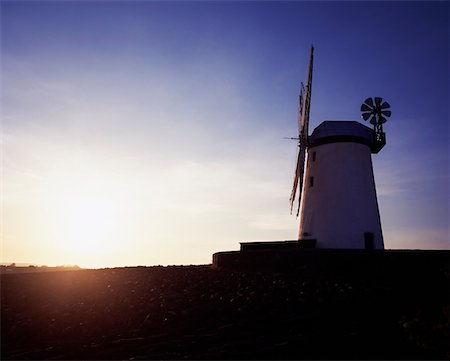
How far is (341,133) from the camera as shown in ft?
70.9

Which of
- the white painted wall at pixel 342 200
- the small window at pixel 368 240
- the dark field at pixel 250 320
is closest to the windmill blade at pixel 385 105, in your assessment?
the white painted wall at pixel 342 200

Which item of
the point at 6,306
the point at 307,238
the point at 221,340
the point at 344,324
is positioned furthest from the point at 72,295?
the point at 307,238

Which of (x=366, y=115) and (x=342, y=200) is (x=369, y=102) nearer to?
(x=366, y=115)

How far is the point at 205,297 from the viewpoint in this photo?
13.1 metres

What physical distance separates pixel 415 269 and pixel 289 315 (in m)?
5.30

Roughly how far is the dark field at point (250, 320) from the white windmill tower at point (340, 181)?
21.7 ft

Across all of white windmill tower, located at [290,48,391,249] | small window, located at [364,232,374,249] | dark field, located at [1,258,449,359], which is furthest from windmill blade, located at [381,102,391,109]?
dark field, located at [1,258,449,359]

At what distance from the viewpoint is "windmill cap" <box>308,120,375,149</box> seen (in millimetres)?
21641

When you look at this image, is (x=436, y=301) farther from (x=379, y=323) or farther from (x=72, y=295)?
(x=72, y=295)

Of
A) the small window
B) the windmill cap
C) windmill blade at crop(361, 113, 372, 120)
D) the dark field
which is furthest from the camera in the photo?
windmill blade at crop(361, 113, 372, 120)

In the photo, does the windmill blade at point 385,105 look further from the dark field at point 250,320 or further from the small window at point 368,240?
the dark field at point 250,320

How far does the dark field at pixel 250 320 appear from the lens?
815cm

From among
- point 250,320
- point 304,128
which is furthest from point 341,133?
point 250,320

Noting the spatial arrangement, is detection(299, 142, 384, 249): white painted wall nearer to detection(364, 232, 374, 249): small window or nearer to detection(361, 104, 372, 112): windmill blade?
detection(364, 232, 374, 249): small window
